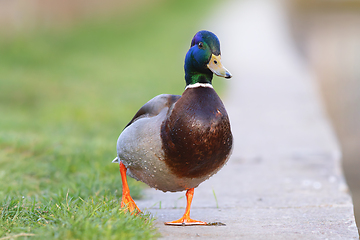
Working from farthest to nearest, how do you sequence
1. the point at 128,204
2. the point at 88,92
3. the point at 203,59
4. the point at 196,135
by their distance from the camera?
the point at 88,92
the point at 128,204
the point at 203,59
the point at 196,135

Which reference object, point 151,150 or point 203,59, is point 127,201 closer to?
point 151,150

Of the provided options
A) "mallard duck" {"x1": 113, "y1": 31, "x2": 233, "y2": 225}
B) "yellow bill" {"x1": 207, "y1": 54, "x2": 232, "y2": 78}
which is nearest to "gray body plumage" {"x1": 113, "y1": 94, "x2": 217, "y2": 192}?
"mallard duck" {"x1": 113, "y1": 31, "x2": 233, "y2": 225}

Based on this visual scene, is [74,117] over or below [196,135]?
below

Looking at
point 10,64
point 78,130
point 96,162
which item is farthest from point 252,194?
point 10,64

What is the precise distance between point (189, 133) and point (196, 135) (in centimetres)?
4

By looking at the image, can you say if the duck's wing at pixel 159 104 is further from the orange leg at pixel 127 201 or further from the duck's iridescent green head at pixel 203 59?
the orange leg at pixel 127 201

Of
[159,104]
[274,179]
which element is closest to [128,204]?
[159,104]

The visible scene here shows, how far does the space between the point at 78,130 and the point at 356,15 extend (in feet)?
69.9

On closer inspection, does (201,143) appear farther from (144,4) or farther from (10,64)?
(144,4)

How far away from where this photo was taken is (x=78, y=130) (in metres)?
6.51

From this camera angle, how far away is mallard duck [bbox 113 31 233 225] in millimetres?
2760

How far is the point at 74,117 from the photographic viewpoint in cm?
715

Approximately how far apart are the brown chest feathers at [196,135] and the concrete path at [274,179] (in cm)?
44

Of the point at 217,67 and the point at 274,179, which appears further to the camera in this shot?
the point at 274,179
